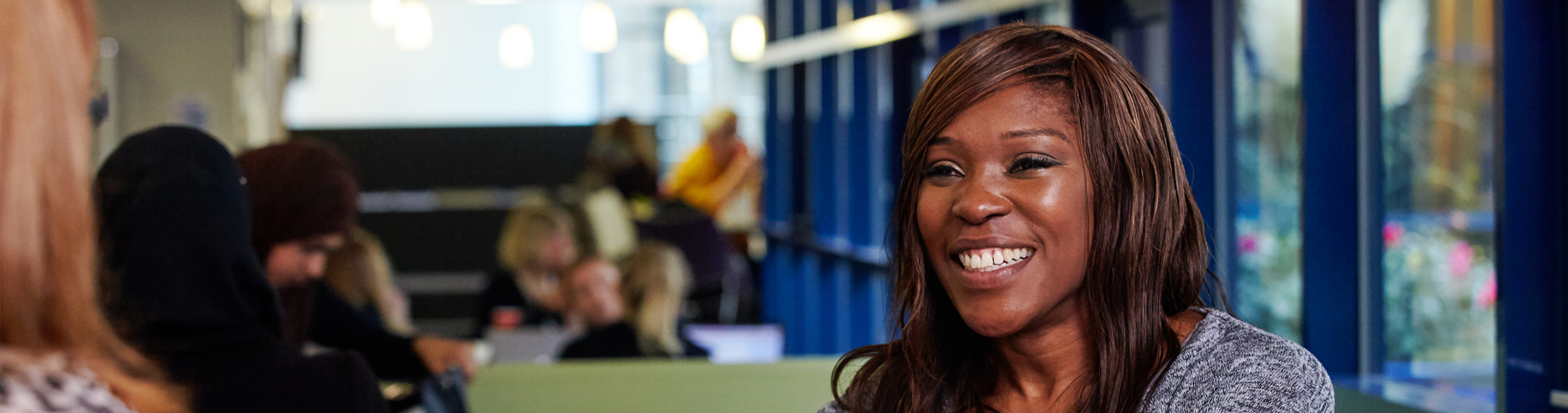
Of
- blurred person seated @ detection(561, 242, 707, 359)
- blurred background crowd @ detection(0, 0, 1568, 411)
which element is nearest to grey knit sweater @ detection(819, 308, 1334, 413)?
blurred background crowd @ detection(0, 0, 1568, 411)

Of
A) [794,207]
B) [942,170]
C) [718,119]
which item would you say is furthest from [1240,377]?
[718,119]

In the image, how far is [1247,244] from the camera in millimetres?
2697

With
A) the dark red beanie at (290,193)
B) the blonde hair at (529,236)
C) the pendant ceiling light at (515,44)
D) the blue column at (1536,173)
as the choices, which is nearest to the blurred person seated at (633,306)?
the blonde hair at (529,236)

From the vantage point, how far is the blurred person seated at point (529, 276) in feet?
15.5

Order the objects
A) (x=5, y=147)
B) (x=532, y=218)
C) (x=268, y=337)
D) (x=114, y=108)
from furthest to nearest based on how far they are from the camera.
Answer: (x=114, y=108)
(x=532, y=218)
(x=268, y=337)
(x=5, y=147)

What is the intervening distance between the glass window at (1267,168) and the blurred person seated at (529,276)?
2708 mm

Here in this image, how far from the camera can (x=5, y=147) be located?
2.45 feet

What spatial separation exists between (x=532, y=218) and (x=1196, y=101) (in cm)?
299

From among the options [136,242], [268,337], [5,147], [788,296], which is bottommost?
[788,296]

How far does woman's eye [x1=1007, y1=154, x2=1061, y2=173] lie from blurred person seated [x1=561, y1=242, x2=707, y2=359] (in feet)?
8.42

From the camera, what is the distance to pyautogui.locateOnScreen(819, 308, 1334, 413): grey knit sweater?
105 centimetres

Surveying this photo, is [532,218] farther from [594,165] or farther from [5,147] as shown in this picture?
[5,147]

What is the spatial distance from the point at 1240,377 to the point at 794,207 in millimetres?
5837

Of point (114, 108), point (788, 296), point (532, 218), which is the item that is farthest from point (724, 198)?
point (114, 108)
